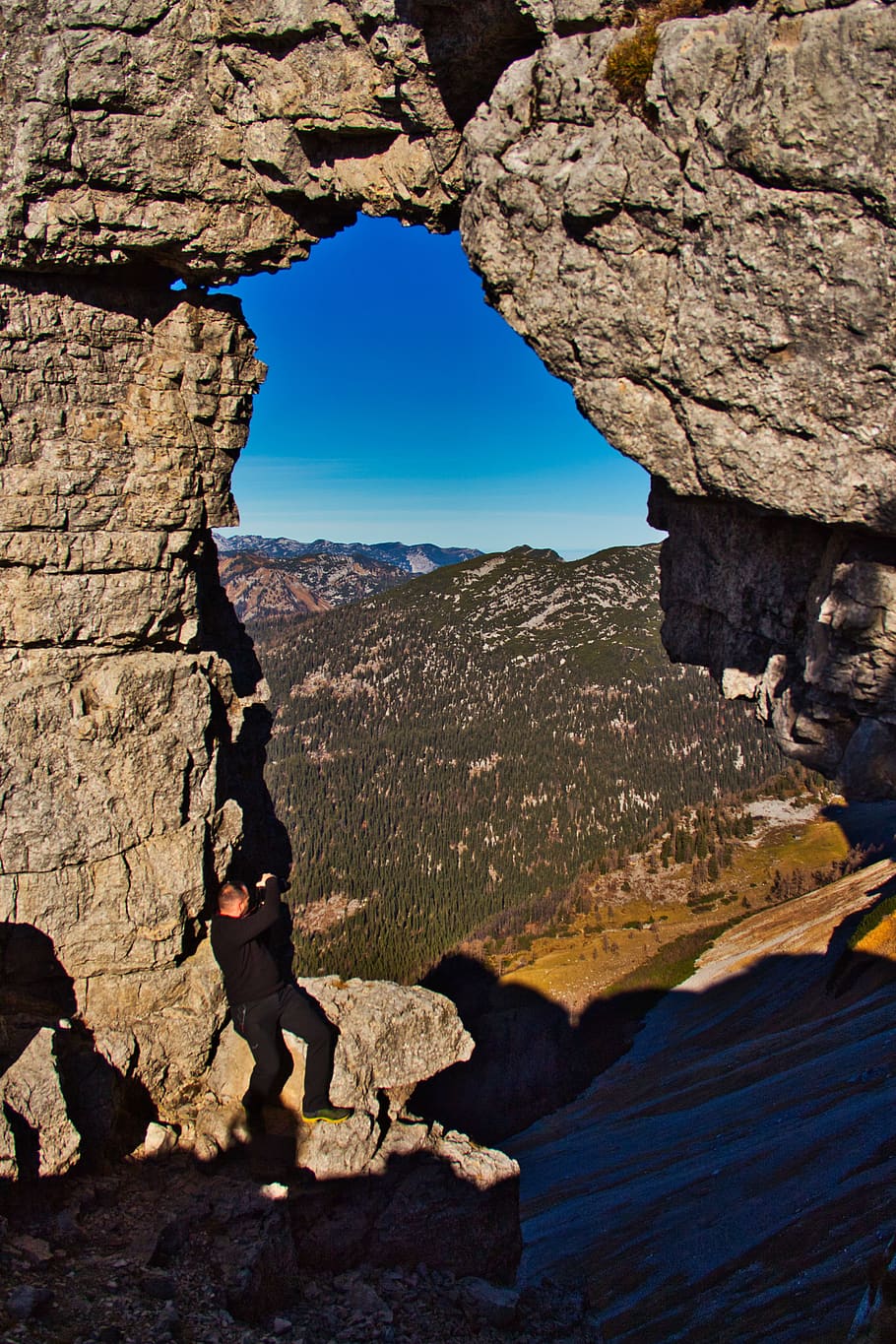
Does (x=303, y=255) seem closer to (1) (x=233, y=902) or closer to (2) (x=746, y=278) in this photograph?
(2) (x=746, y=278)

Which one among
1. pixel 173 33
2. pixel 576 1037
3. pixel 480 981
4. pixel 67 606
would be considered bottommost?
pixel 480 981

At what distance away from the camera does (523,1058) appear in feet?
153

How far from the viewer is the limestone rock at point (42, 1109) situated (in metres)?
11.8

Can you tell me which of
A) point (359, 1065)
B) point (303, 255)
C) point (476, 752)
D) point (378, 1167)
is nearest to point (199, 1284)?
point (378, 1167)

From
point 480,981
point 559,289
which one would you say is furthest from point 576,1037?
point 559,289

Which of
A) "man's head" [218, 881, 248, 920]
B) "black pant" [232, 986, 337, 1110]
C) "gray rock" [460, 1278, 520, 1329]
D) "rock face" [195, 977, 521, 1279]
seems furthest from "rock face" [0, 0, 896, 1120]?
"gray rock" [460, 1278, 520, 1329]

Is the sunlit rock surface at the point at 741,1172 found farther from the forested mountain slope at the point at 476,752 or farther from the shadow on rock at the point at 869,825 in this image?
the forested mountain slope at the point at 476,752

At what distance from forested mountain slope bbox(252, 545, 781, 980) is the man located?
73202 mm

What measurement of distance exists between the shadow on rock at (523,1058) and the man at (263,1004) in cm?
1885

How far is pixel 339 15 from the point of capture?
12055 millimetres

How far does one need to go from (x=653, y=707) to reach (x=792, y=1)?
465 ft

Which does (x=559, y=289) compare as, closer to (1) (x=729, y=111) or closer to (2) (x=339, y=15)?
(1) (x=729, y=111)

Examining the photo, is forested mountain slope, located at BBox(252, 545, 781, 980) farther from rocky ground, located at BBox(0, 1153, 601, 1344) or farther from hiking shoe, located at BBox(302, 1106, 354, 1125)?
rocky ground, located at BBox(0, 1153, 601, 1344)

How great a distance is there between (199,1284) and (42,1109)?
3820mm
